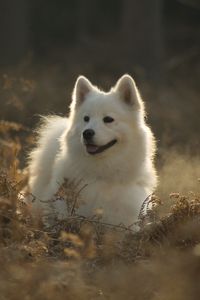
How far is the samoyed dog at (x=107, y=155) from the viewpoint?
237 inches

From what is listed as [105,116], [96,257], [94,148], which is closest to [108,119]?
[105,116]

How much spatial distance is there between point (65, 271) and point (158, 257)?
51cm

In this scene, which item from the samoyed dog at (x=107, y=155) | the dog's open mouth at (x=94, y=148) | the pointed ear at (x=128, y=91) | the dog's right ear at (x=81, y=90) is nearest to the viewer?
the samoyed dog at (x=107, y=155)

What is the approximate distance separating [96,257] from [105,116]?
1767 mm

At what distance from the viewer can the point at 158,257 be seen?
13.2 ft

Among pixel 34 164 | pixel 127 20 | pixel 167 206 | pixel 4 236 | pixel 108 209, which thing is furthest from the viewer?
pixel 127 20

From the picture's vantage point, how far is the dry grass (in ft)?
11.6

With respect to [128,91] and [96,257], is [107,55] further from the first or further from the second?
[96,257]

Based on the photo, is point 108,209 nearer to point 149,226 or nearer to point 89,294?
point 149,226

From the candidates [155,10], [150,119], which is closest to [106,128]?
[150,119]

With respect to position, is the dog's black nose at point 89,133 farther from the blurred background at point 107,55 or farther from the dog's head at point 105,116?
the blurred background at point 107,55

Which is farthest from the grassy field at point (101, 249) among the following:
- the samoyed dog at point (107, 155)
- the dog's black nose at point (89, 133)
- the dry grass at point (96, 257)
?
the dog's black nose at point (89, 133)

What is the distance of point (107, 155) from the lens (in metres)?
6.23

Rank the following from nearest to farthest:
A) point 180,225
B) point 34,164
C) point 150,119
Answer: point 180,225 → point 34,164 → point 150,119
